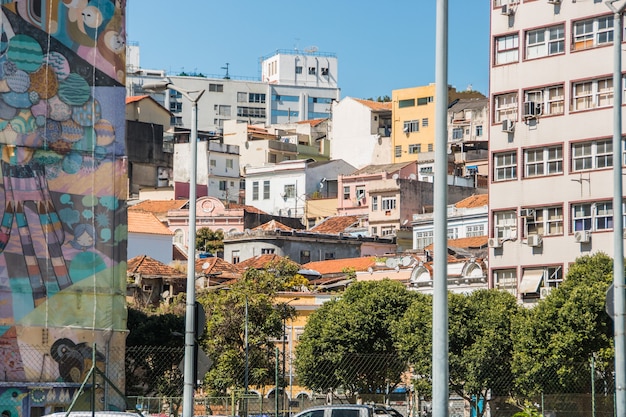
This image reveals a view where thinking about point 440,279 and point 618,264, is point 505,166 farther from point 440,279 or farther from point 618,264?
point 440,279

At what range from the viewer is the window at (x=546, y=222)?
180 ft

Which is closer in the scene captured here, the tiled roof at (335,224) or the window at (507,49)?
the window at (507,49)

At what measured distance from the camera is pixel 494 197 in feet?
188

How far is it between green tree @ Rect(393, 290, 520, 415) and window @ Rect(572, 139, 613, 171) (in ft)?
20.7

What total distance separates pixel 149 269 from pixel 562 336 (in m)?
34.0

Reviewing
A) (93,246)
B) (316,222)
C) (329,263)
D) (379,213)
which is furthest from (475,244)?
(93,246)

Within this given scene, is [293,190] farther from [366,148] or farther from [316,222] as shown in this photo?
[366,148]

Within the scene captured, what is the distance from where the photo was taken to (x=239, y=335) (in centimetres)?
5975

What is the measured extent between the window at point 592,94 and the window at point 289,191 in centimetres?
6247

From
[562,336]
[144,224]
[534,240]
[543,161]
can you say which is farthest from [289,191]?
[562,336]

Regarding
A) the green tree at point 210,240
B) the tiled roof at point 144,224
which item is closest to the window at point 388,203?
the green tree at point 210,240

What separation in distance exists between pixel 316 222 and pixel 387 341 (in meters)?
55.7

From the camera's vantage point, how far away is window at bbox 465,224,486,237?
83938mm

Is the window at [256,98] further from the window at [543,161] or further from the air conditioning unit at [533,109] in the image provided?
the air conditioning unit at [533,109]
